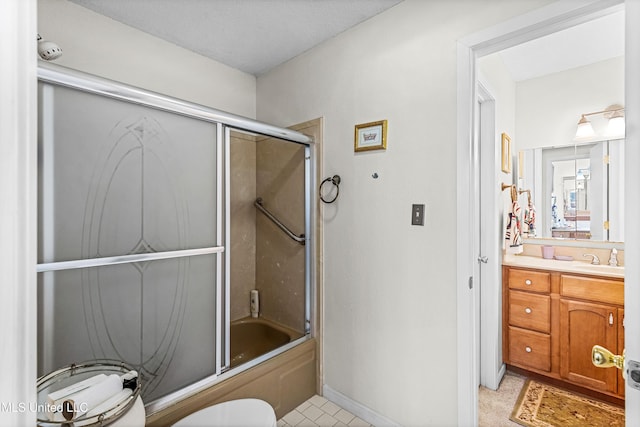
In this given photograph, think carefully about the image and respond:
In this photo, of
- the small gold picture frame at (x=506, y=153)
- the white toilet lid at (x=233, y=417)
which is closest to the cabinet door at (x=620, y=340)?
the small gold picture frame at (x=506, y=153)

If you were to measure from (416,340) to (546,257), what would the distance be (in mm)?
1687

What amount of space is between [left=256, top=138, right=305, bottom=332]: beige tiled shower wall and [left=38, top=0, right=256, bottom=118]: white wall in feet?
1.92

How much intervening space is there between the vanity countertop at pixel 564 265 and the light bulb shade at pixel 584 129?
1.00 metres

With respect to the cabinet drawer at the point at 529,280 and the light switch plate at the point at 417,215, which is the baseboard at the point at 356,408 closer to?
the light switch plate at the point at 417,215

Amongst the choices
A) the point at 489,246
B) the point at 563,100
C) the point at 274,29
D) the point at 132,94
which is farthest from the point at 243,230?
the point at 563,100

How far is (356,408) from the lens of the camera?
1919mm

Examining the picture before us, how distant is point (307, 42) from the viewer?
6.95ft

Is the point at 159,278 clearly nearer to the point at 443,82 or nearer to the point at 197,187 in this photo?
the point at 197,187

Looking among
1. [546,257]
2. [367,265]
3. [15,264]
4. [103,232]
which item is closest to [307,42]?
[367,265]

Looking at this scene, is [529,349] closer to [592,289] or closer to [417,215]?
[592,289]

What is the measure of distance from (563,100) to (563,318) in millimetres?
1754

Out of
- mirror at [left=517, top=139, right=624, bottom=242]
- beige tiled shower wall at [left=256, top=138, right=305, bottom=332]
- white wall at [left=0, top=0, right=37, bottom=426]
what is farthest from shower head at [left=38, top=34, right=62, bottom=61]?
mirror at [left=517, top=139, right=624, bottom=242]

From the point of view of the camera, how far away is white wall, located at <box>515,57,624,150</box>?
235cm

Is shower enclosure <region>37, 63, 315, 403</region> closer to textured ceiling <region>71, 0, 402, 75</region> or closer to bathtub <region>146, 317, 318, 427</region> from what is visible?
bathtub <region>146, 317, 318, 427</region>
